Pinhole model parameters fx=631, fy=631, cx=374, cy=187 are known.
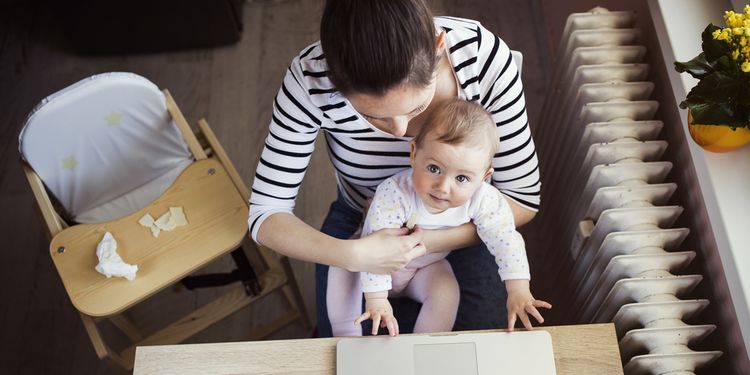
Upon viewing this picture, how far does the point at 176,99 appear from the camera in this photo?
7.85ft

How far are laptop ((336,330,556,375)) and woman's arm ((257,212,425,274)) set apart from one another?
0.59 feet

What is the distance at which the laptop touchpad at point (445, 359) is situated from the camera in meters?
1.01

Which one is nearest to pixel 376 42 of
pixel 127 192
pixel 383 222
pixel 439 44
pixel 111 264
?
pixel 439 44

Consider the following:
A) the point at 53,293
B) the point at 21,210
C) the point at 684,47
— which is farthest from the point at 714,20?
the point at 21,210

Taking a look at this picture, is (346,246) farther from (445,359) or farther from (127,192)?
(127,192)

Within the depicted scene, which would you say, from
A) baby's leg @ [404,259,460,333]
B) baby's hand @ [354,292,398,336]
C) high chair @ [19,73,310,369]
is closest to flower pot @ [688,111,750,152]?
baby's leg @ [404,259,460,333]

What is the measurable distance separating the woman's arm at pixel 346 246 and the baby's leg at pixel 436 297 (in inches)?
4.1

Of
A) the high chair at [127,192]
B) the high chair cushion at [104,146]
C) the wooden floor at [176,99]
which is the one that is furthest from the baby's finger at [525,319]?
the high chair cushion at [104,146]

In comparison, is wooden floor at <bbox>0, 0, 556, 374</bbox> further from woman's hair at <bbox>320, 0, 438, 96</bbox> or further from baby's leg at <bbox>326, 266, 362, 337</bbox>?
woman's hair at <bbox>320, 0, 438, 96</bbox>

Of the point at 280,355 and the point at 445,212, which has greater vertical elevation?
the point at 445,212

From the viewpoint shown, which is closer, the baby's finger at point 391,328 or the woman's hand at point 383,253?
the baby's finger at point 391,328

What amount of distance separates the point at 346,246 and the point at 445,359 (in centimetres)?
30

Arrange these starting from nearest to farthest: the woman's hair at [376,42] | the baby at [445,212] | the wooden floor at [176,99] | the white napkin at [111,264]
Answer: the woman's hair at [376,42], the baby at [445,212], the white napkin at [111,264], the wooden floor at [176,99]

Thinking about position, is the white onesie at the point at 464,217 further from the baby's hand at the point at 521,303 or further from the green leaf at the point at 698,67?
the green leaf at the point at 698,67
